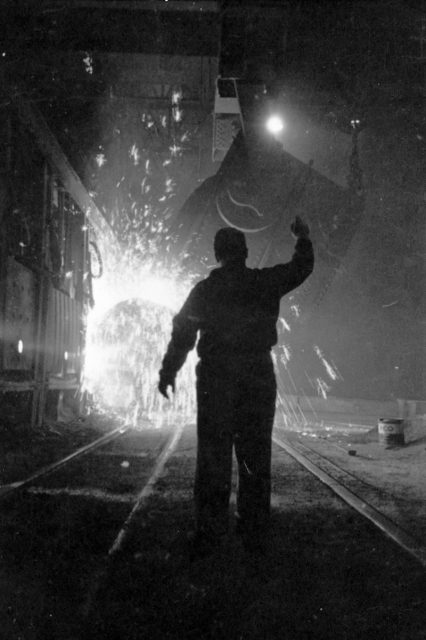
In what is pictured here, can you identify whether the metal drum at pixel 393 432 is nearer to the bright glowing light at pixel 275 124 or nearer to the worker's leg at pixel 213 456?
the bright glowing light at pixel 275 124

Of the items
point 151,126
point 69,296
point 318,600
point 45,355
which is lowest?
point 318,600

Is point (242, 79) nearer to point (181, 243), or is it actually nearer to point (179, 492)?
point (179, 492)

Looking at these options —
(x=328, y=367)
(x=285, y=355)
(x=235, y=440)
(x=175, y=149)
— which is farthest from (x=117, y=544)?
(x=285, y=355)

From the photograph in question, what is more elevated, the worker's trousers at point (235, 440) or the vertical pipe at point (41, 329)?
the vertical pipe at point (41, 329)

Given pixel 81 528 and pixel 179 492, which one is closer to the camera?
pixel 81 528

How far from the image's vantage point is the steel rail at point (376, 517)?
2867mm

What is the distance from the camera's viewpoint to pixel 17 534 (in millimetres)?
3143

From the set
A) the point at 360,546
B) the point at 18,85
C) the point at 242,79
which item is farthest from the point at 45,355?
the point at 360,546

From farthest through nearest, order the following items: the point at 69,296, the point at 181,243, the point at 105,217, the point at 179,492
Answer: the point at 105,217 → the point at 181,243 → the point at 69,296 → the point at 179,492

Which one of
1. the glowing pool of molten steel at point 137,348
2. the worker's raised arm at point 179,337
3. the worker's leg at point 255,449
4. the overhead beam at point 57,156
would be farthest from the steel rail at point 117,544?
the glowing pool of molten steel at point 137,348

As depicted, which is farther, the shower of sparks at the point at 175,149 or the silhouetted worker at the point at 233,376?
the shower of sparks at the point at 175,149

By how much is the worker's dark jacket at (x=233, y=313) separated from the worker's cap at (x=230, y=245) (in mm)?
80

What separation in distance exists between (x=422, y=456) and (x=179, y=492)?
4.20 meters

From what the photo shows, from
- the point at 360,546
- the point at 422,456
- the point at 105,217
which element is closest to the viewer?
the point at 360,546
